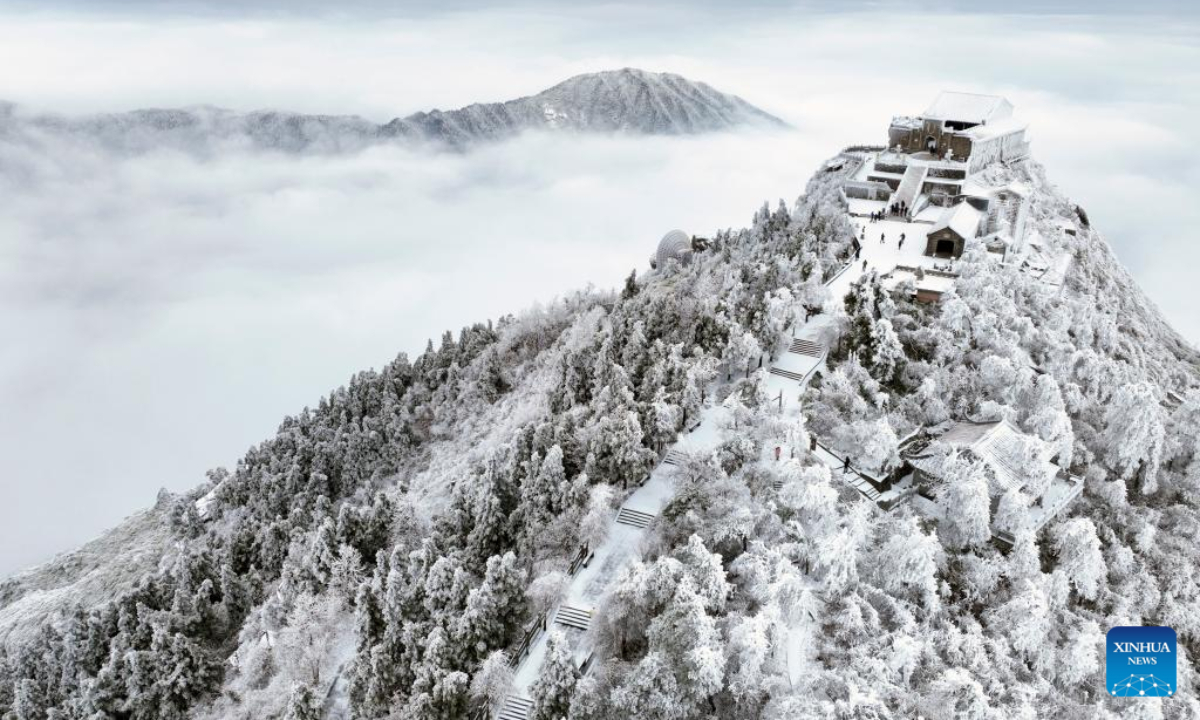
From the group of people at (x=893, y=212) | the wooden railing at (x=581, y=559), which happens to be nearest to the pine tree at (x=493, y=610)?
the wooden railing at (x=581, y=559)

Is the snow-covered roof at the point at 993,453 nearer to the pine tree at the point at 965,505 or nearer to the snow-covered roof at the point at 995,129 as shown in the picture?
the pine tree at the point at 965,505

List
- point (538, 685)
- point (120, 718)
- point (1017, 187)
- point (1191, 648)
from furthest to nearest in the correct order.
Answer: point (1017, 187) < point (120, 718) < point (1191, 648) < point (538, 685)

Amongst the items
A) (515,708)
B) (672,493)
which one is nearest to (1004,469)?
(672,493)

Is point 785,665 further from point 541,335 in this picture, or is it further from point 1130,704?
point 541,335

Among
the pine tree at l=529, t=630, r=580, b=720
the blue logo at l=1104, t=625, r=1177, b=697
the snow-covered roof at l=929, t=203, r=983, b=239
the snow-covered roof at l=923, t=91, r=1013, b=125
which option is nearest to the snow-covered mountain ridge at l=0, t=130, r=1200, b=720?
the pine tree at l=529, t=630, r=580, b=720

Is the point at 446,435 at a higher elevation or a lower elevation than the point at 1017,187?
lower

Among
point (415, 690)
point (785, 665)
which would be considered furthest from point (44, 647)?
point (785, 665)
